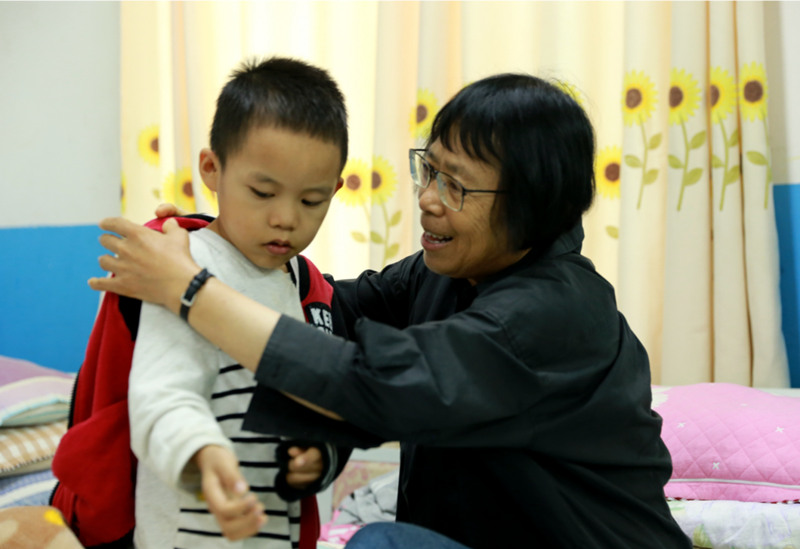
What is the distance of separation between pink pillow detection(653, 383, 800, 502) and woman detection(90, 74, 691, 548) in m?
0.43

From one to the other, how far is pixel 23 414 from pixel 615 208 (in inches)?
69.6

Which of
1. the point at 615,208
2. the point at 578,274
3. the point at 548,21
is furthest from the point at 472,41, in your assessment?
the point at 578,274

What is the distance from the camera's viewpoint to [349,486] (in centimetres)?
236

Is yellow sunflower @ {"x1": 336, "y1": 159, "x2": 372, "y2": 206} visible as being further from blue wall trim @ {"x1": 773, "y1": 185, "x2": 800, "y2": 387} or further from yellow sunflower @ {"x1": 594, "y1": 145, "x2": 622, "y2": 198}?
blue wall trim @ {"x1": 773, "y1": 185, "x2": 800, "y2": 387}

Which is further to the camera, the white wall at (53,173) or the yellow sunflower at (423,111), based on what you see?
the white wall at (53,173)

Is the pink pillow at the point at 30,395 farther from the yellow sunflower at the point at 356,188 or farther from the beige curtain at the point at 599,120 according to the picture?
the yellow sunflower at the point at 356,188

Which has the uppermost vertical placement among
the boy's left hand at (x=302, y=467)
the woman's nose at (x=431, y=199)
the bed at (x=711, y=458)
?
the woman's nose at (x=431, y=199)

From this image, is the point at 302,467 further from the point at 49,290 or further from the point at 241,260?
the point at 49,290

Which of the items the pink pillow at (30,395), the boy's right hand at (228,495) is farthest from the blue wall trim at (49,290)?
the boy's right hand at (228,495)

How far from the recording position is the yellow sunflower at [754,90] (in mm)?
2012

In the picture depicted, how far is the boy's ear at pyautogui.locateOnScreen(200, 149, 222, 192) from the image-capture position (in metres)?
1.03

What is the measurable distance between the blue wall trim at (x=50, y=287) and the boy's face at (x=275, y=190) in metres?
1.87

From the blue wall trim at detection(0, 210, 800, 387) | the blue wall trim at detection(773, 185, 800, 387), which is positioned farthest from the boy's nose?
the blue wall trim at detection(0, 210, 800, 387)

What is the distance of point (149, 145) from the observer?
101 inches
